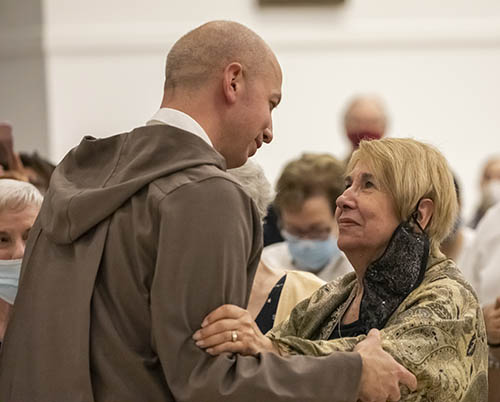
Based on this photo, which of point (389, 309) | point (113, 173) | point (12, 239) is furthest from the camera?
point (12, 239)

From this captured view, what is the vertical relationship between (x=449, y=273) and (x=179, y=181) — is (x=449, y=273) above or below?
below

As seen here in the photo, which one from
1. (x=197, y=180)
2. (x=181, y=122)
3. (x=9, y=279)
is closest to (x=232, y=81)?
(x=181, y=122)

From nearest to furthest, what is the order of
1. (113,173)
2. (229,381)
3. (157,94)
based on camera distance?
(229,381), (113,173), (157,94)

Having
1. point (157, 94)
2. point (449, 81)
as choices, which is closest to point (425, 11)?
point (449, 81)

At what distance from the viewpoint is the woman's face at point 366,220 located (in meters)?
3.28

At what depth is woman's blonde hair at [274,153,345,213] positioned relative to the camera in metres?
5.16

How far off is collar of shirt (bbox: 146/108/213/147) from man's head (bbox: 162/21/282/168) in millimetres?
20

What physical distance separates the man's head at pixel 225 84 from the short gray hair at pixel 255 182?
116cm

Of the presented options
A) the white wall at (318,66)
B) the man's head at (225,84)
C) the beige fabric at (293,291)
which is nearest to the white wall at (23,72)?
the white wall at (318,66)

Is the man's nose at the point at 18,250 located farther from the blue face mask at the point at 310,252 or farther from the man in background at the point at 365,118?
the man in background at the point at 365,118

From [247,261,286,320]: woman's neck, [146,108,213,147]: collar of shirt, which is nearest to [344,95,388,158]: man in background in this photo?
[247,261,286,320]: woman's neck

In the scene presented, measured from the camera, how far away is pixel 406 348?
295 centimetres

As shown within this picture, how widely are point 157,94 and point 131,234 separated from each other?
613cm

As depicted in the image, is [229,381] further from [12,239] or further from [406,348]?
[12,239]
